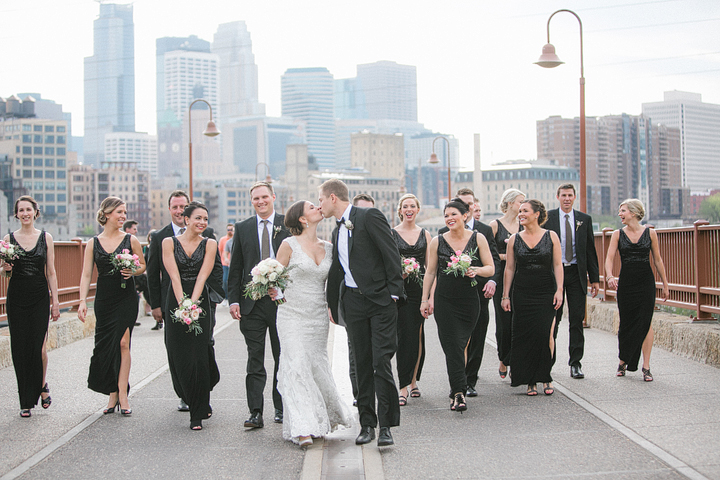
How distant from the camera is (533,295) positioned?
9734 mm

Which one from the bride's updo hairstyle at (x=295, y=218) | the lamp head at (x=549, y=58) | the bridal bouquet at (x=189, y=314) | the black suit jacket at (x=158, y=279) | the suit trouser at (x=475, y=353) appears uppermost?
the lamp head at (x=549, y=58)

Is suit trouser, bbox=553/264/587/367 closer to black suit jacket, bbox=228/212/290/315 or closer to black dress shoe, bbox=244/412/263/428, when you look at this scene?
black suit jacket, bbox=228/212/290/315

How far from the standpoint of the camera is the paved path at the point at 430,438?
654cm

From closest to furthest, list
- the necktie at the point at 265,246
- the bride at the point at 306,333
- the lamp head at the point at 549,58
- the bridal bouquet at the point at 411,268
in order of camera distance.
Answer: the bride at the point at 306,333 → the necktie at the point at 265,246 → the bridal bouquet at the point at 411,268 → the lamp head at the point at 549,58

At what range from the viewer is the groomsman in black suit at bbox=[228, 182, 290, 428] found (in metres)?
8.28

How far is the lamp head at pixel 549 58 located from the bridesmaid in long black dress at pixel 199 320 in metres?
13.2

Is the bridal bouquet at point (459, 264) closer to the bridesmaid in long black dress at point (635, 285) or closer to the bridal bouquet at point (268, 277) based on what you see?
the bridal bouquet at point (268, 277)

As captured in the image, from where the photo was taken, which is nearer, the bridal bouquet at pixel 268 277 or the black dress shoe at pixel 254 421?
the bridal bouquet at pixel 268 277

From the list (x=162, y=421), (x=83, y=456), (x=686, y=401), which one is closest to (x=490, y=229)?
(x=686, y=401)

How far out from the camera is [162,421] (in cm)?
852

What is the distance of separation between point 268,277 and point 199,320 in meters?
1.32

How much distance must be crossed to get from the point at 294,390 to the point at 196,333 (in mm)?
1359

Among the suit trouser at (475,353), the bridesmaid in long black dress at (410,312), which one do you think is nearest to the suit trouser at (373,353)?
the bridesmaid in long black dress at (410,312)

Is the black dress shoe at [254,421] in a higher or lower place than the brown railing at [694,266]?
lower
